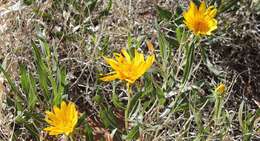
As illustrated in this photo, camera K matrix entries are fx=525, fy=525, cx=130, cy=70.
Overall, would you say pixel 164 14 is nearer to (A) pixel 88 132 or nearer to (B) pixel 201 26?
(B) pixel 201 26

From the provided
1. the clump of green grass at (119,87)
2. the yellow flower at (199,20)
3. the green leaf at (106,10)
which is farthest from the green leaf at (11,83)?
the yellow flower at (199,20)

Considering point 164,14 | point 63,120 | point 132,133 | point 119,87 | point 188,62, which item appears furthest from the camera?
point 164,14

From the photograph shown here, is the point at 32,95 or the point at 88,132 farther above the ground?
the point at 32,95

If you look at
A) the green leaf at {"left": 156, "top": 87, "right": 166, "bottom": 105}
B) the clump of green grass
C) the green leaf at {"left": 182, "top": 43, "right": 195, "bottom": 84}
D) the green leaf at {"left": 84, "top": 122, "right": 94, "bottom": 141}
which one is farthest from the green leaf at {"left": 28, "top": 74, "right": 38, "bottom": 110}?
the green leaf at {"left": 182, "top": 43, "right": 195, "bottom": 84}

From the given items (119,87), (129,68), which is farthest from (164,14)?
(129,68)

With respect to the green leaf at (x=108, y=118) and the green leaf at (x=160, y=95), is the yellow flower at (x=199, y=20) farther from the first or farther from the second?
the green leaf at (x=108, y=118)

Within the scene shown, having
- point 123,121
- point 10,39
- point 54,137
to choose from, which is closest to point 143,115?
point 123,121

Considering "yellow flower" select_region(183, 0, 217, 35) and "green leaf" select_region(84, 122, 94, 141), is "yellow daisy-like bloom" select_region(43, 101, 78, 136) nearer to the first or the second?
"green leaf" select_region(84, 122, 94, 141)
